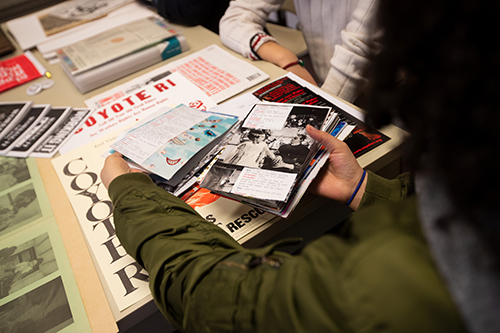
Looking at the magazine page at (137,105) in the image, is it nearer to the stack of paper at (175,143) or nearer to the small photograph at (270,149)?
the stack of paper at (175,143)

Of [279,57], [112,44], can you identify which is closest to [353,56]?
[279,57]

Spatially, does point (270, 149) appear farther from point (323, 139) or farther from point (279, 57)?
point (279, 57)

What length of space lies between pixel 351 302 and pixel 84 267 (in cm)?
54

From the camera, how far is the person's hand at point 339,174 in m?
0.64

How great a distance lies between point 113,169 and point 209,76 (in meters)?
0.50

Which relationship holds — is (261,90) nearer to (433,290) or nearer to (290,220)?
(290,220)

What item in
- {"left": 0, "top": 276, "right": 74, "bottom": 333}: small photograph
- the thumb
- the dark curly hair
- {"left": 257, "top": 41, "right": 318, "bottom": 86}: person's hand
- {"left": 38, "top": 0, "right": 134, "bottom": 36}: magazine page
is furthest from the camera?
{"left": 38, "top": 0, "right": 134, "bottom": 36}: magazine page

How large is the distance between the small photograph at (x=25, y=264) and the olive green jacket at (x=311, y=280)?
25cm

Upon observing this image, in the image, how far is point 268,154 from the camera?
631mm

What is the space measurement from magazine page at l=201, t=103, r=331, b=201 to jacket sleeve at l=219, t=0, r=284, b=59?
49cm

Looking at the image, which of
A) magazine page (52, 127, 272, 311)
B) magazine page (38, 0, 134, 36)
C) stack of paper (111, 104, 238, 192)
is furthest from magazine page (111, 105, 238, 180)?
magazine page (38, 0, 134, 36)

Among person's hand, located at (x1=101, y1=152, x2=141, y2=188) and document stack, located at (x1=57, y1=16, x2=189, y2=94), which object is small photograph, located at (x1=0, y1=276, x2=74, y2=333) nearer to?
person's hand, located at (x1=101, y1=152, x2=141, y2=188)

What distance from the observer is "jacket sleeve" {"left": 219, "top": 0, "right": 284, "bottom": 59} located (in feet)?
3.67

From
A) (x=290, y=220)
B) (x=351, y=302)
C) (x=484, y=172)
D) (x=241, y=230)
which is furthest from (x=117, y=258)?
(x=484, y=172)
